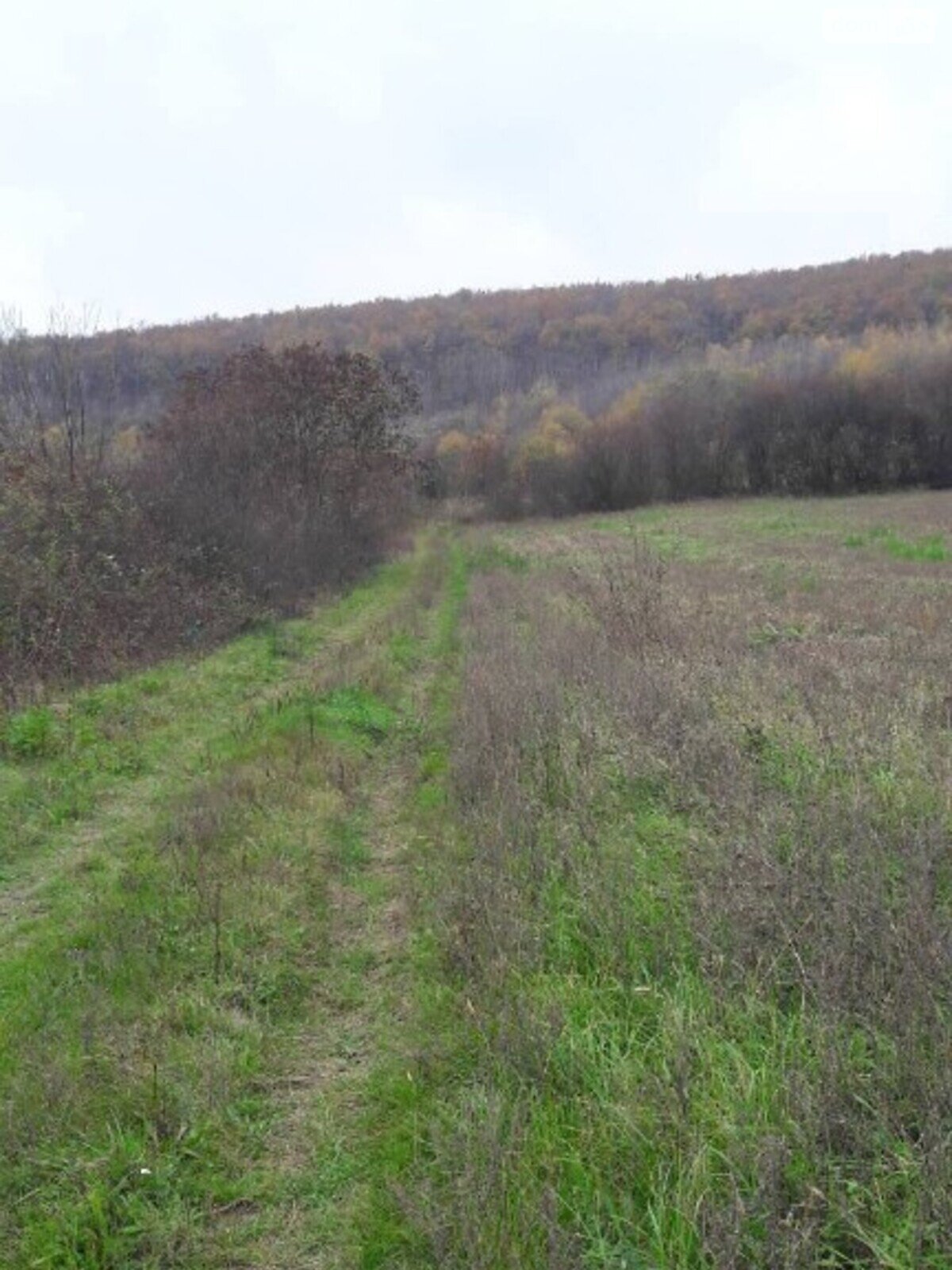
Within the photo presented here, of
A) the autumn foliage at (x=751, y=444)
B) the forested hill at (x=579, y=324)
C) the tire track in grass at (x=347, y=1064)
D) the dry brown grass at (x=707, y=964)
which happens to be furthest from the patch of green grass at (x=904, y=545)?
the forested hill at (x=579, y=324)

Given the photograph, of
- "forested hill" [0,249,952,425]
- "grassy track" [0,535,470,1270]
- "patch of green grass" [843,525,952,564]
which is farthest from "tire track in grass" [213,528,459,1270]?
"forested hill" [0,249,952,425]

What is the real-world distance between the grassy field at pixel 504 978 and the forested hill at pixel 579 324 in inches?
2664

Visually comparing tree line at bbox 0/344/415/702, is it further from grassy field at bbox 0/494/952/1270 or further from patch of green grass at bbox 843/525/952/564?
patch of green grass at bbox 843/525/952/564

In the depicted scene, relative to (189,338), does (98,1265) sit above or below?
below

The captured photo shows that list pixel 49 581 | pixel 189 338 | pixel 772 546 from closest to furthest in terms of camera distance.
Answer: pixel 49 581, pixel 772 546, pixel 189 338

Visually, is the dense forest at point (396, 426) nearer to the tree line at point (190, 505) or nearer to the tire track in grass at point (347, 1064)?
the tree line at point (190, 505)

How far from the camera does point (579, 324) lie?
9756 cm

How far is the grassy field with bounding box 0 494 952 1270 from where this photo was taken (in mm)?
3168

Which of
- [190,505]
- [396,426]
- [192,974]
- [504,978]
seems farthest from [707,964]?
[396,426]

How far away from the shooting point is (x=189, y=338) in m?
86.8

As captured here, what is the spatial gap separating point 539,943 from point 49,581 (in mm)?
11322

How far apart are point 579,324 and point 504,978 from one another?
99.6 meters

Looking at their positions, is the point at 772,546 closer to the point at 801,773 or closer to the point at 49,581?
the point at 49,581

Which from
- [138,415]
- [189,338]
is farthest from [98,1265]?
[189,338]
